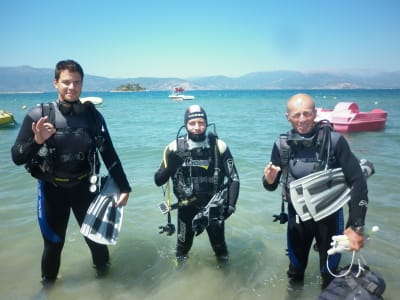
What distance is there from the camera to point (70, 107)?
305 cm

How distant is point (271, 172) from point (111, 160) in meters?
1.61

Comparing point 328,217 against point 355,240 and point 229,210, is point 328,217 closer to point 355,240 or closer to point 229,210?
point 355,240

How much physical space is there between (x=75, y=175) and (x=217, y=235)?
1.74 meters

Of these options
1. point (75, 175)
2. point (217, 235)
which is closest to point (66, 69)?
point (75, 175)

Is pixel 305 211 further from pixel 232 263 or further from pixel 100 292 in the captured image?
pixel 100 292

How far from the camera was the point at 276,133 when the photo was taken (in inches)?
607

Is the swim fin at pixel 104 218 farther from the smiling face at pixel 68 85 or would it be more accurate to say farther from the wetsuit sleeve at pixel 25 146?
the smiling face at pixel 68 85

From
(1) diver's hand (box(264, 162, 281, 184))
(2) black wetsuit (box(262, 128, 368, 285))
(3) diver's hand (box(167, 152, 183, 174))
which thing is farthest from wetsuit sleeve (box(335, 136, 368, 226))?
(3) diver's hand (box(167, 152, 183, 174))

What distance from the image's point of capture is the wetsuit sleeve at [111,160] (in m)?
3.21

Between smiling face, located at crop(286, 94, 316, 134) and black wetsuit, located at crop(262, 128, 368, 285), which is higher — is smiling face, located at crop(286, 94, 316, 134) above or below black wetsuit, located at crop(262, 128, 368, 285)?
above

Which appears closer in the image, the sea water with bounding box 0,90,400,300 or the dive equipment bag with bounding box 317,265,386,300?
the dive equipment bag with bounding box 317,265,386,300

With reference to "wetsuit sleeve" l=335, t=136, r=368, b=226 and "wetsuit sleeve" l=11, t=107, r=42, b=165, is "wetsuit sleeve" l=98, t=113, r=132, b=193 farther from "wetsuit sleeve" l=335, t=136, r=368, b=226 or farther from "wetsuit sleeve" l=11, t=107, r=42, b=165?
"wetsuit sleeve" l=335, t=136, r=368, b=226

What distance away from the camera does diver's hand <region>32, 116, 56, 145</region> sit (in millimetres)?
2676

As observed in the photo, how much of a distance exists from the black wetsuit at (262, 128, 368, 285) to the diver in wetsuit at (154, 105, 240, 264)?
59 cm
